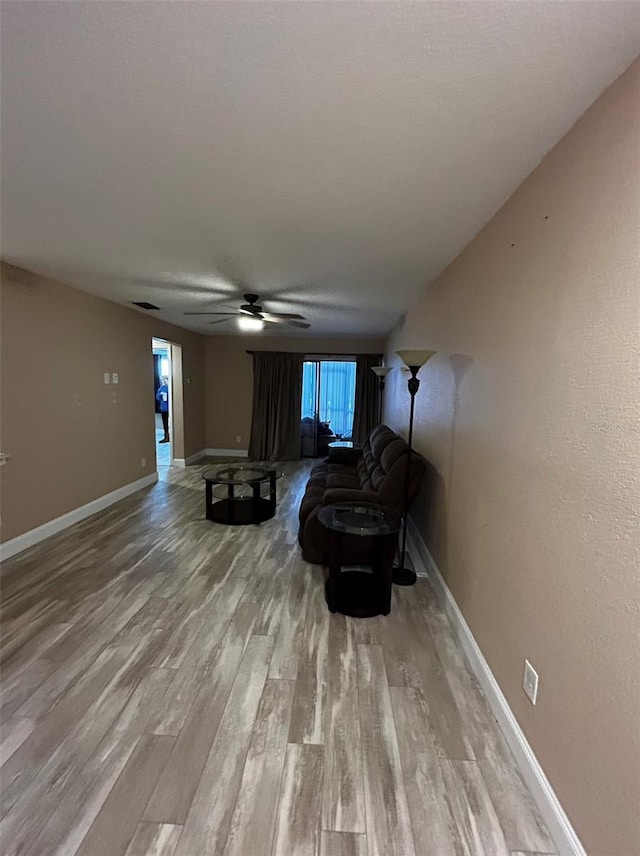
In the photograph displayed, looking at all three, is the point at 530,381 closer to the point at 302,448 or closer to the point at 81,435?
the point at 81,435

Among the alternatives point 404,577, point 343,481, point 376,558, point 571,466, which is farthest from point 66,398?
point 571,466

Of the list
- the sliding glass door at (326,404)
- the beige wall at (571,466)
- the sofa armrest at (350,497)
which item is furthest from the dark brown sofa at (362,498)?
the sliding glass door at (326,404)

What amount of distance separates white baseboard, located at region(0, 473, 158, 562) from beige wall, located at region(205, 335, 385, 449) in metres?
2.38

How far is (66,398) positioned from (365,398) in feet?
15.8

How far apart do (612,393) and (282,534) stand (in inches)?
126

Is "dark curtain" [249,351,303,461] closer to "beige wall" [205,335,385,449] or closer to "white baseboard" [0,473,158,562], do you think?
"beige wall" [205,335,385,449]

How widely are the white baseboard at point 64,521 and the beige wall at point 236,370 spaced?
2384mm

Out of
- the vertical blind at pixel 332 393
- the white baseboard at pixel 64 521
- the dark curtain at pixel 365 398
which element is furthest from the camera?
the vertical blind at pixel 332 393

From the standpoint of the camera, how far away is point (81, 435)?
13.4 ft

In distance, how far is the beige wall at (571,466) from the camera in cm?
103

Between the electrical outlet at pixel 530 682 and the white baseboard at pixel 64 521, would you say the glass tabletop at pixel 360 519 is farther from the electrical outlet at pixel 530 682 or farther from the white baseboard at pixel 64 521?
the white baseboard at pixel 64 521

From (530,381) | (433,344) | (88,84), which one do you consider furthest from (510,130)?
(433,344)

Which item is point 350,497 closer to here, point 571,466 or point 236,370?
point 571,466

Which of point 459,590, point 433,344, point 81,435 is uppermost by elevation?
point 433,344
